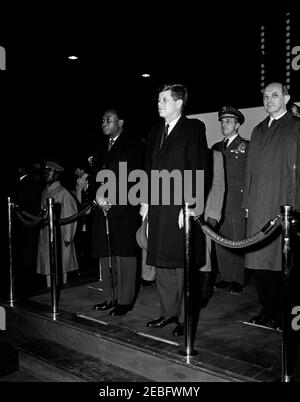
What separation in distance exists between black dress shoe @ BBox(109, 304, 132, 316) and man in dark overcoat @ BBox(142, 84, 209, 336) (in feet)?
1.56

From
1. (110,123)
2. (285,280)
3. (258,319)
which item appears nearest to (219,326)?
(258,319)

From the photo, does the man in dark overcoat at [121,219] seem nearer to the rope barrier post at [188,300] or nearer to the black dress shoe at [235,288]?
the rope barrier post at [188,300]

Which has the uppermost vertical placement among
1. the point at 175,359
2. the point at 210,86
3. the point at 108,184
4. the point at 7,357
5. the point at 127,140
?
the point at 210,86

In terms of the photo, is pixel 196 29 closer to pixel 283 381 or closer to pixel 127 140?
pixel 127 140

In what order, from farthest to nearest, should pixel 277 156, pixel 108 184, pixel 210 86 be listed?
pixel 210 86, pixel 108 184, pixel 277 156

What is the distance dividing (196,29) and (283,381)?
16.2 ft

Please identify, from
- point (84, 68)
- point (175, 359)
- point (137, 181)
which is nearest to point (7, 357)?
point (175, 359)

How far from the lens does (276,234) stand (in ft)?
11.2

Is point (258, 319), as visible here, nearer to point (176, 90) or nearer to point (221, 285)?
point (221, 285)

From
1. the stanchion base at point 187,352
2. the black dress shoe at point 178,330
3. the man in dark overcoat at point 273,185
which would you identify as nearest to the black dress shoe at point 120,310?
the black dress shoe at point 178,330

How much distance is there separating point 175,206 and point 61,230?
2.83m

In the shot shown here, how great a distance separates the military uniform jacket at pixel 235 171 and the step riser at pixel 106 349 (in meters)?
2.10

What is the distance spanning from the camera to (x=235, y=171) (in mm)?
4723

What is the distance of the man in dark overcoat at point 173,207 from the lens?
335 centimetres
